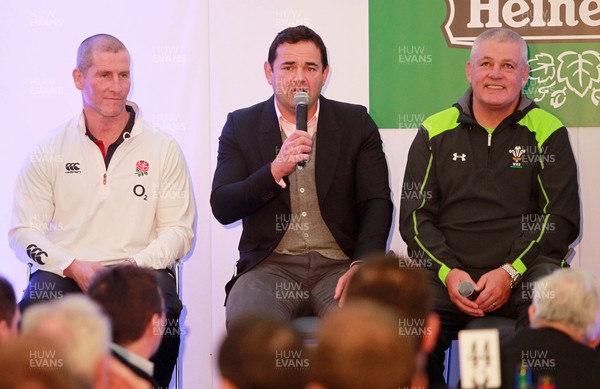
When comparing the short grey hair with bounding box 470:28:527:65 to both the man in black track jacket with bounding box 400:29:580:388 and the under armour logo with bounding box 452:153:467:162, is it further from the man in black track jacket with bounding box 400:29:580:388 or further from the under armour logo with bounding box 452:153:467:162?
the under armour logo with bounding box 452:153:467:162

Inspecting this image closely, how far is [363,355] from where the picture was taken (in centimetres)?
203

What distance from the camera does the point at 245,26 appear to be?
522 centimetres

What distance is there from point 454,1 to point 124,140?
2022 mm

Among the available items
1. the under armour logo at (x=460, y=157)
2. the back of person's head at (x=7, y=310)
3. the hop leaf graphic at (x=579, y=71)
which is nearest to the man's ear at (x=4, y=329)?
the back of person's head at (x=7, y=310)

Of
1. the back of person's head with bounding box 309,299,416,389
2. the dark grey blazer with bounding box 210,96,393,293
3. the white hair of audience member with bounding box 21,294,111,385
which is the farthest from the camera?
the dark grey blazer with bounding box 210,96,393,293

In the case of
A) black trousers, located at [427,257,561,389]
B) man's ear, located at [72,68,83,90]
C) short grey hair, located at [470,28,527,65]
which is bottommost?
black trousers, located at [427,257,561,389]

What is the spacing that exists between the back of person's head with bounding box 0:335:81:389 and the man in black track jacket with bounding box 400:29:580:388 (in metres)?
2.55

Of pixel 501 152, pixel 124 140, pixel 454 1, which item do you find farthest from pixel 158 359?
pixel 454 1

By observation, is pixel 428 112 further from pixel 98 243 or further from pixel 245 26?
pixel 98 243

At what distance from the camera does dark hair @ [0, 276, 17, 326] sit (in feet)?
10.4

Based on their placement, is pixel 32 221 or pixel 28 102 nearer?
pixel 32 221

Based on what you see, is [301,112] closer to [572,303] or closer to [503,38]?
[503,38]

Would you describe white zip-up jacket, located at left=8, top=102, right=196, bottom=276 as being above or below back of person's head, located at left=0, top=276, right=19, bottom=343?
above

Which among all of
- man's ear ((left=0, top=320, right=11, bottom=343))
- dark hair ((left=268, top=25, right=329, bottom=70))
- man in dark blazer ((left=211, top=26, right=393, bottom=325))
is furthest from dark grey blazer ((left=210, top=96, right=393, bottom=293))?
man's ear ((left=0, top=320, right=11, bottom=343))
